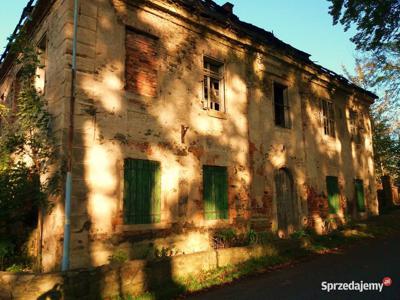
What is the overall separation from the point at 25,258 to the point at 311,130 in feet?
35.2

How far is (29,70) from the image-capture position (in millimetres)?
7879

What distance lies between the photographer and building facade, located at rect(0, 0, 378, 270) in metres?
7.10

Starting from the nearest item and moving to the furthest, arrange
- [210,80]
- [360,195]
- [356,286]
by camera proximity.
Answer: [356,286] < [210,80] < [360,195]

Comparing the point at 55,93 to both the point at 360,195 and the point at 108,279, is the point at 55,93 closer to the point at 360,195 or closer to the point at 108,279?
the point at 108,279

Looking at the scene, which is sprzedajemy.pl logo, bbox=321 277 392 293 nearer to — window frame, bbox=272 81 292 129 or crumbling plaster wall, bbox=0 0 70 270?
crumbling plaster wall, bbox=0 0 70 270

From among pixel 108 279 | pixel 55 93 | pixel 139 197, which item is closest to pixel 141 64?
pixel 55 93

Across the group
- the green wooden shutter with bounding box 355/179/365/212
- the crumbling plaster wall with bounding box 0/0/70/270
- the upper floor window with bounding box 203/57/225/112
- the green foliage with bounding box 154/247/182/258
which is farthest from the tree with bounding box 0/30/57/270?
the green wooden shutter with bounding box 355/179/365/212

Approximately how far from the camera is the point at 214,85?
10.2 meters

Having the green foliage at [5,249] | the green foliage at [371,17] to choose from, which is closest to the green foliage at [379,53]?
the green foliage at [371,17]

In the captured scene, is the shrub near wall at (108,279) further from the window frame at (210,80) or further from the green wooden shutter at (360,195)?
the green wooden shutter at (360,195)

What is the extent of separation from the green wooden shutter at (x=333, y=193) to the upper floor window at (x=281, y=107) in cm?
338

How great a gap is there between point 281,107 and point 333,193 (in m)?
4.51

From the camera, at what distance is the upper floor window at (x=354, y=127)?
632 inches

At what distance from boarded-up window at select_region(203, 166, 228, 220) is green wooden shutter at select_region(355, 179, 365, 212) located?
28.9 feet
